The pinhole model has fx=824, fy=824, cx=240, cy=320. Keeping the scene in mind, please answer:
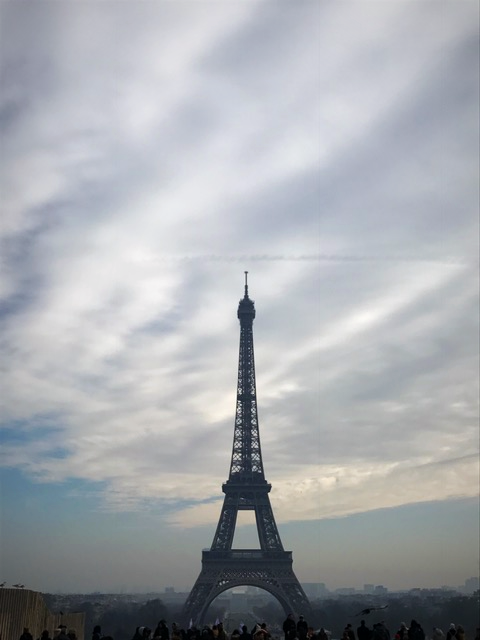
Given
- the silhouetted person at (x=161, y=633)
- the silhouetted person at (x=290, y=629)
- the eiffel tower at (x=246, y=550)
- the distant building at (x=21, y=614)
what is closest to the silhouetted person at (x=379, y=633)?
the silhouetted person at (x=290, y=629)

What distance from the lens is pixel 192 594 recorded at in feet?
318

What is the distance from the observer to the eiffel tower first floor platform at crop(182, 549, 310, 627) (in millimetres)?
98375

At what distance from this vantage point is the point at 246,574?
99.5 m

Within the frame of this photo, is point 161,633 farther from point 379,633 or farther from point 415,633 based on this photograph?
point 415,633

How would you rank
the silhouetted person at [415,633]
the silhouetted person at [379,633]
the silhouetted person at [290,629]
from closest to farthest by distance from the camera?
the silhouetted person at [379,633] → the silhouetted person at [415,633] → the silhouetted person at [290,629]

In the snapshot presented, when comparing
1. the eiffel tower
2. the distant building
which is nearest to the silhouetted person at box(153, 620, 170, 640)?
the distant building

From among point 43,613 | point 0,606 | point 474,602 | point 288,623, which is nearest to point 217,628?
point 288,623

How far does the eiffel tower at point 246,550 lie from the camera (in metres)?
98.2

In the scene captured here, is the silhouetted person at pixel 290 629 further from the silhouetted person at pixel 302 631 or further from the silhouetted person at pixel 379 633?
the silhouetted person at pixel 379 633

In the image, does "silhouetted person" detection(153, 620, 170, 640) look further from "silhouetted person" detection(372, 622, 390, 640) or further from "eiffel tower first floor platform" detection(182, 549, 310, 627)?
"eiffel tower first floor platform" detection(182, 549, 310, 627)

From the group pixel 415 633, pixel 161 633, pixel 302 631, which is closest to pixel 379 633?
pixel 415 633

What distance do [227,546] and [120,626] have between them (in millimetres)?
27964

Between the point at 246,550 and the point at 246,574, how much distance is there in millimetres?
3165

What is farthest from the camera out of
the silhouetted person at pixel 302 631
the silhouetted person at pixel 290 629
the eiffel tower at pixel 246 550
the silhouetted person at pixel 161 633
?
the eiffel tower at pixel 246 550
